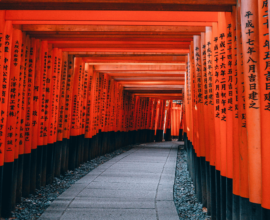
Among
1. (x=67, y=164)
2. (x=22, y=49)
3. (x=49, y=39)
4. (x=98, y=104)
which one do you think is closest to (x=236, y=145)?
(x=22, y=49)

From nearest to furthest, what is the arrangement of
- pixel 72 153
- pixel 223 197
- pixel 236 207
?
pixel 236 207 < pixel 223 197 < pixel 72 153

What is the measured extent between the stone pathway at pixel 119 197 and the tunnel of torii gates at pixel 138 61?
2.37 ft

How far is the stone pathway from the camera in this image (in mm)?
4652

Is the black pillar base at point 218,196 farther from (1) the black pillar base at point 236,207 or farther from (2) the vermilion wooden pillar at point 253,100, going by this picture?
(2) the vermilion wooden pillar at point 253,100

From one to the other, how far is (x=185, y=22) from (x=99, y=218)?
3.42m

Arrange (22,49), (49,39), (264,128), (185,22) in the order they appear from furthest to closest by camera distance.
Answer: (49,39), (22,49), (185,22), (264,128)

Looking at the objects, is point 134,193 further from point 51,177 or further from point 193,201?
point 51,177

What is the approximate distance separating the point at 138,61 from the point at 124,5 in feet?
15.8

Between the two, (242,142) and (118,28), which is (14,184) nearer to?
(118,28)

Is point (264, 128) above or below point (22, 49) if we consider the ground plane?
below

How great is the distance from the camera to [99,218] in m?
4.50

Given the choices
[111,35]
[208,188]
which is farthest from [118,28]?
[208,188]

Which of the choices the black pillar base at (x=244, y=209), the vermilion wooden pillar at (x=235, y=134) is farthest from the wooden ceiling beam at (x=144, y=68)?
the black pillar base at (x=244, y=209)

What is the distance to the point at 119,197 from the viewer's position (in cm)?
564
